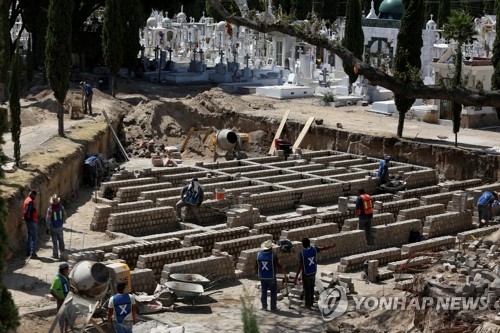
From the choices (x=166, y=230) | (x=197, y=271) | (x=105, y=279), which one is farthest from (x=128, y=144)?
(x=105, y=279)

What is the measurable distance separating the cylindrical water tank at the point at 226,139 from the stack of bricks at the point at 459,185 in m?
7.31

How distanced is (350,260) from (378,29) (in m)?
32.9

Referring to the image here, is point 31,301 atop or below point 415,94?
below

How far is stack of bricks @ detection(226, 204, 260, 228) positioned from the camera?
22828mm

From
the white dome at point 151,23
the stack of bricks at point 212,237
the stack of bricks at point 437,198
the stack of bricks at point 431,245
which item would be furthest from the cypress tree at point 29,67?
the stack of bricks at point 431,245

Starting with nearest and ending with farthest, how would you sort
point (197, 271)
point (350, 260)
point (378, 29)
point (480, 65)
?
1. point (197, 271)
2. point (350, 260)
3. point (480, 65)
4. point (378, 29)

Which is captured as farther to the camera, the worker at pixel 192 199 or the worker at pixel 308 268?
the worker at pixel 192 199

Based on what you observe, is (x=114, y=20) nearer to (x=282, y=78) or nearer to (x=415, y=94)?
(x=282, y=78)

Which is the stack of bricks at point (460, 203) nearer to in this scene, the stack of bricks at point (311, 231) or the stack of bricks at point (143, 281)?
the stack of bricks at point (311, 231)

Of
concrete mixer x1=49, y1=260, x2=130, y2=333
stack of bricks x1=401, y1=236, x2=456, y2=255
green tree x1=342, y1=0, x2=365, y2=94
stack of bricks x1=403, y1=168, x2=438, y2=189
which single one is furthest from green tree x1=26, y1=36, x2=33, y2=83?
concrete mixer x1=49, y1=260, x2=130, y2=333

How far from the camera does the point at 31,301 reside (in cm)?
1705

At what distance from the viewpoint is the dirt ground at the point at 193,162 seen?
642 inches

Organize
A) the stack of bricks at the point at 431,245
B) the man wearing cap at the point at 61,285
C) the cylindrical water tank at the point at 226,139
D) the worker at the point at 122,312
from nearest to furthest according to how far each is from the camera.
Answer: the worker at the point at 122,312 < the man wearing cap at the point at 61,285 < the stack of bricks at the point at 431,245 < the cylindrical water tank at the point at 226,139

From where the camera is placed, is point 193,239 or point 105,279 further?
point 193,239
